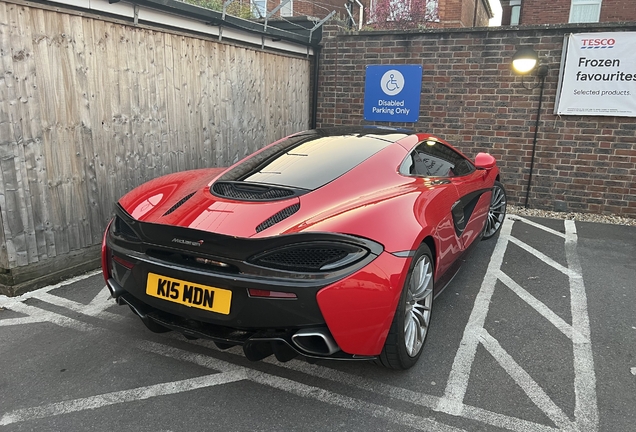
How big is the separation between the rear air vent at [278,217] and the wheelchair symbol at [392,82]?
587 centimetres

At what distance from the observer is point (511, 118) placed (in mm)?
7203

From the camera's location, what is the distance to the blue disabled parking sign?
→ 25.0 feet

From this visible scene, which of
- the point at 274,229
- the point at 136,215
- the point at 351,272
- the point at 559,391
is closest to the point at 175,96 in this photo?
the point at 136,215

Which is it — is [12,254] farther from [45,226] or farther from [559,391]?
[559,391]

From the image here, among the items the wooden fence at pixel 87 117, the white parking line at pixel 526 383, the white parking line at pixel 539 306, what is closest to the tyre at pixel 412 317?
the white parking line at pixel 526 383

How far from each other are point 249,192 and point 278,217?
45 centimetres

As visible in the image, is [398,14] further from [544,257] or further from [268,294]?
[268,294]

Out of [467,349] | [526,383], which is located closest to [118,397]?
[467,349]

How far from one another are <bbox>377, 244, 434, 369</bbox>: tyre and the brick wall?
5.24 m

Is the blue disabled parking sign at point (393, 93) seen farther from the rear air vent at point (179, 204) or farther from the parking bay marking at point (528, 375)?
the rear air vent at point (179, 204)

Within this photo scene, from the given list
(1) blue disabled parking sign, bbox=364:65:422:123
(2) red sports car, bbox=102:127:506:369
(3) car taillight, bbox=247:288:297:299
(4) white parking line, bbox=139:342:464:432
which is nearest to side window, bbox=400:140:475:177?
(2) red sports car, bbox=102:127:506:369

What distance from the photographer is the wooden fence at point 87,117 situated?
354cm

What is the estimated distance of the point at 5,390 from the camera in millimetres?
2434

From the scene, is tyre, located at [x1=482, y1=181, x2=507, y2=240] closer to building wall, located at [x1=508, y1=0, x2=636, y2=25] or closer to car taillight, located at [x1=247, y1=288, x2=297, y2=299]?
car taillight, located at [x1=247, y1=288, x2=297, y2=299]
